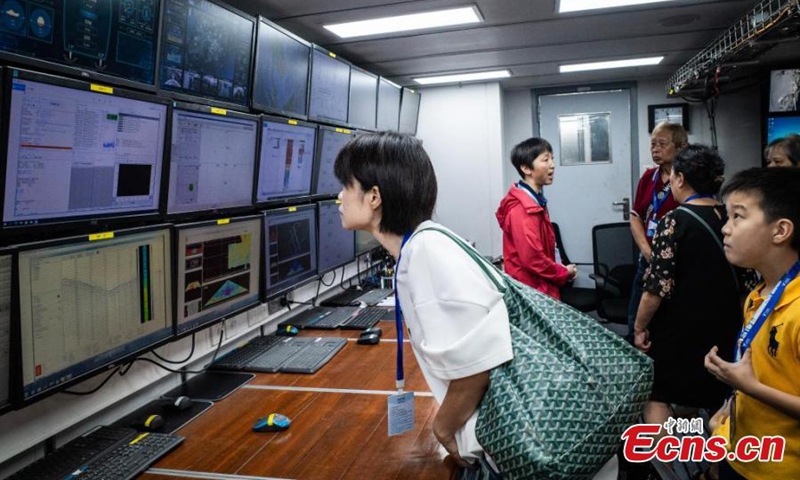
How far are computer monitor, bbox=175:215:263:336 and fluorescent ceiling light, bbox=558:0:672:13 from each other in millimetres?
1824

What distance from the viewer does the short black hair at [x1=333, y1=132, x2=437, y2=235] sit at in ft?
3.84

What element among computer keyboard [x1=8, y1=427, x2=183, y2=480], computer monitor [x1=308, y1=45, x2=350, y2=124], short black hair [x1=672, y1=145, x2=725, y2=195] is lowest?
computer keyboard [x1=8, y1=427, x2=183, y2=480]

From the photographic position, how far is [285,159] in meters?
2.45

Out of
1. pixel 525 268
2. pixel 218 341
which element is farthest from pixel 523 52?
pixel 218 341

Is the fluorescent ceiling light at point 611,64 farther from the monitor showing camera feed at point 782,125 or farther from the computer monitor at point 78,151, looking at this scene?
the computer monitor at point 78,151

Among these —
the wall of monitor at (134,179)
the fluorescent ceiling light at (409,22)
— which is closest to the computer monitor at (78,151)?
the wall of monitor at (134,179)

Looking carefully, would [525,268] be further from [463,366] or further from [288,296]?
[463,366]

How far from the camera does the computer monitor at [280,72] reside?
220 cm

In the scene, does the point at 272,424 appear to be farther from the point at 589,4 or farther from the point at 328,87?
the point at 589,4

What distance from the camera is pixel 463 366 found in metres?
0.99

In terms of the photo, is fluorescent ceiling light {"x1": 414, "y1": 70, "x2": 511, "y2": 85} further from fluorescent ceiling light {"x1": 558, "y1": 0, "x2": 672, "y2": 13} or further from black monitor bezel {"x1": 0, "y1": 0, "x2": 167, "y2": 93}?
black monitor bezel {"x1": 0, "y1": 0, "x2": 167, "y2": 93}

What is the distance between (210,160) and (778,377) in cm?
180

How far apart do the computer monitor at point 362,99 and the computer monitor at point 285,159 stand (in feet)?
2.14

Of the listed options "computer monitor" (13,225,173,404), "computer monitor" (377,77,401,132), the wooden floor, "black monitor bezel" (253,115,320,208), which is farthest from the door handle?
"computer monitor" (13,225,173,404)
